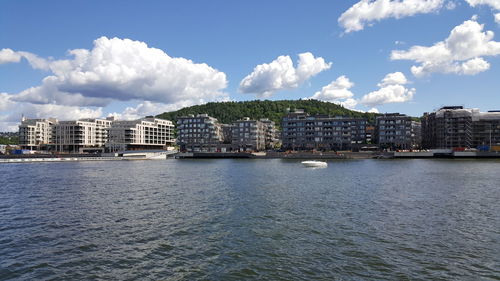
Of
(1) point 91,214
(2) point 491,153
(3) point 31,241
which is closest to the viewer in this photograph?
(3) point 31,241

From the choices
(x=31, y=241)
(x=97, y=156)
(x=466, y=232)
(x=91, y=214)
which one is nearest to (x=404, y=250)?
(x=466, y=232)

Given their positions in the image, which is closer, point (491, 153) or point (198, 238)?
point (198, 238)

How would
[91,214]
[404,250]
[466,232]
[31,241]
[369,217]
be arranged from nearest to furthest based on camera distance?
[404,250], [31,241], [466,232], [369,217], [91,214]

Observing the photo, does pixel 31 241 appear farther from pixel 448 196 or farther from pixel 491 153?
pixel 491 153

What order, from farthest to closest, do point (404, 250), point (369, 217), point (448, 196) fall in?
point (448, 196)
point (369, 217)
point (404, 250)

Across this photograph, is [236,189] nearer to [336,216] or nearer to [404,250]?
[336,216]

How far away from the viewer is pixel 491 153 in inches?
6467

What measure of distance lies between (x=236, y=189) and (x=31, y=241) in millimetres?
33916

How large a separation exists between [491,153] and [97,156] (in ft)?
686

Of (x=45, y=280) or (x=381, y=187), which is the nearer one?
(x=45, y=280)

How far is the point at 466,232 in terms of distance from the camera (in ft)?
94.8

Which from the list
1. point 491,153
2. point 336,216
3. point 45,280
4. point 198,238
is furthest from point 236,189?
point 491,153

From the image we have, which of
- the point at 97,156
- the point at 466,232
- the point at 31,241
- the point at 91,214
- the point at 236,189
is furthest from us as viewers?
the point at 97,156

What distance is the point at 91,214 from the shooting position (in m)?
36.9
